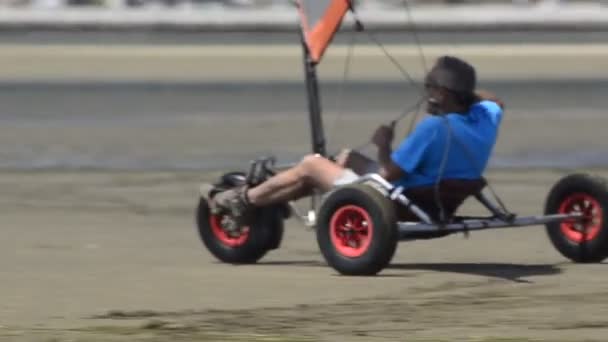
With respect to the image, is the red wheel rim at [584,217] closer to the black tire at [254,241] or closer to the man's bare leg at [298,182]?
the man's bare leg at [298,182]

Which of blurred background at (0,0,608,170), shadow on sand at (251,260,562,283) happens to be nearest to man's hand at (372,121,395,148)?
shadow on sand at (251,260,562,283)

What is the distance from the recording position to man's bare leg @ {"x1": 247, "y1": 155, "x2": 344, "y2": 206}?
34.3ft

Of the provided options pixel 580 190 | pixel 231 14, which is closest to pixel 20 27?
pixel 231 14

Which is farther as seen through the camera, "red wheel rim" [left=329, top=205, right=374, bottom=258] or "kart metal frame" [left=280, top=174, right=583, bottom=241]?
"kart metal frame" [left=280, top=174, right=583, bottom=241]

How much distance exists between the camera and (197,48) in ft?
147

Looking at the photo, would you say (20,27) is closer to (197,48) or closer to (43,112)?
(197,48)

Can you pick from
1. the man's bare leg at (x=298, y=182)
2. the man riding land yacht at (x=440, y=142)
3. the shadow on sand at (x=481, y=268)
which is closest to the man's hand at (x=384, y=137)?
the man riding land yacht at (x=440, y=142)

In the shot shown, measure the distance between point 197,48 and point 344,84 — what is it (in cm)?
1416

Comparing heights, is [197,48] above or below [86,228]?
above

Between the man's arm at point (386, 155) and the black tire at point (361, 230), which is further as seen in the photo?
the man's arm at point (386, 155)

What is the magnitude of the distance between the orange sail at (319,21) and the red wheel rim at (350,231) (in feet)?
4.38

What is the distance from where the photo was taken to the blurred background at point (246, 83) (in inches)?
819

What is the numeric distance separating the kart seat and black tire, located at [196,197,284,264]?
1009mm

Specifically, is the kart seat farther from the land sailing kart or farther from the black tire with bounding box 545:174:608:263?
the black tire with bounding box 545:174:608:263
